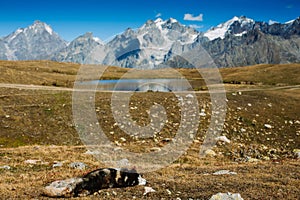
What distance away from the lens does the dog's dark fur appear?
12.3 metres

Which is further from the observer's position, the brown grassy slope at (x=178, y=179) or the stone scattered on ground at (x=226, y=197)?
the brown grassy slope at (x=178, y=179)

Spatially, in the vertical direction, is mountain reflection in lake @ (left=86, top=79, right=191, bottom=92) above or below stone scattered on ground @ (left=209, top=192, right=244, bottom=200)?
above

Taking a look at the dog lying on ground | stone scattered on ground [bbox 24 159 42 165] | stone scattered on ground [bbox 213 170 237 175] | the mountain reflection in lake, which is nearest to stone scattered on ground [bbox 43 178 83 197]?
the dog lying on ground

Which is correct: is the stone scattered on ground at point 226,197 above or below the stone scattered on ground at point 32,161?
above

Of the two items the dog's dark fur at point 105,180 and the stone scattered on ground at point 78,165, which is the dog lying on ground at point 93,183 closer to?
the dog's dark fur at point 105,180

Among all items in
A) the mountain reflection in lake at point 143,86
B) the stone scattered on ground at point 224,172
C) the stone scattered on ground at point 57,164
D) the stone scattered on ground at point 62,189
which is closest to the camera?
the stone scattered on ground at point 62,189

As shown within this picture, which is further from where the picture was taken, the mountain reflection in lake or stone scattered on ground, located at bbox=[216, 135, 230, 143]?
the mountain reflection in lake

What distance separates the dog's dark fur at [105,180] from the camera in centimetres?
1228

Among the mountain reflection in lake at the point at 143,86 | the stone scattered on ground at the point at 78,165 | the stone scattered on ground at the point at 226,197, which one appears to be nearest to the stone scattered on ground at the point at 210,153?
the stone scattered on ground at the point at 78,165

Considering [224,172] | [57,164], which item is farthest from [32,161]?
[224,172]

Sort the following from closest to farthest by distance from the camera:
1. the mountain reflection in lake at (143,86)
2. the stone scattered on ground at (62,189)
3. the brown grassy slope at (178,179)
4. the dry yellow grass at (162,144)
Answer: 1. the stone scattered on ground at (62,189)
2. the brown grassy slope at (178,179)
3. the dry yellow grass at (162,144)
4. the mountain reflection in lake at (143,86)

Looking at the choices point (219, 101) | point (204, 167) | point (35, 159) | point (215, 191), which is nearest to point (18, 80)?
point (219, 101)

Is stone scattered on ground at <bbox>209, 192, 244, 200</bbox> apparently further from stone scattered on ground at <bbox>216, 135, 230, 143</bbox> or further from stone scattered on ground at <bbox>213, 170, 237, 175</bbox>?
stone scattered on ground at <bbox>216, 135, 230, 143</bbox>

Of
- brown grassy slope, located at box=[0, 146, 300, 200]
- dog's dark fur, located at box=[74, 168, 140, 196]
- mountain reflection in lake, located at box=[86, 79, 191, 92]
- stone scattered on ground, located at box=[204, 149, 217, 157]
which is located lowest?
stone scattered on ground, located at box=[204, 149, 217, 157]
